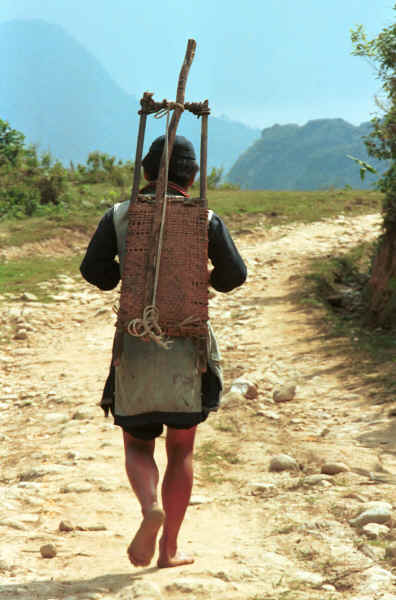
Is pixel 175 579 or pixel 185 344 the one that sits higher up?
pixel 185 344

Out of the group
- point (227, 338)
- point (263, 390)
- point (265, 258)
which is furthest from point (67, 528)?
point (265, 258)

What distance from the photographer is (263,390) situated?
238 inches

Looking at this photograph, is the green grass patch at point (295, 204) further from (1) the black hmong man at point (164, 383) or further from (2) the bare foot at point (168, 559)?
(2) the bare foot at point (168, 559)

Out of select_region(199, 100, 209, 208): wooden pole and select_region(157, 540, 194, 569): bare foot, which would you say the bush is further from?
select_region(157, 540, 194, 569): bare foot

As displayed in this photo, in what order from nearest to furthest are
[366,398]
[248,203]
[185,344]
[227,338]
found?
[185,344] → [366,398] → [227,338] → [248,203]

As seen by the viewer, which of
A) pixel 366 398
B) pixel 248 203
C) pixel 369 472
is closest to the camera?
pixel 369 472

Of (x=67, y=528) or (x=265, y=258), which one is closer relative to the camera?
(x=67, y=528)

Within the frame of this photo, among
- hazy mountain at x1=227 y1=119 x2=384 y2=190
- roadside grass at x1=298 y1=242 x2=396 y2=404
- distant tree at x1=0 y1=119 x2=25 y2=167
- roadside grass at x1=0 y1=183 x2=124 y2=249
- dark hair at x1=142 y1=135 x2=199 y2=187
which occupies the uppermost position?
hazy mountain at x1=227 y1=119 x2=384 y2=190

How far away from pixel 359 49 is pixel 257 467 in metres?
6.08

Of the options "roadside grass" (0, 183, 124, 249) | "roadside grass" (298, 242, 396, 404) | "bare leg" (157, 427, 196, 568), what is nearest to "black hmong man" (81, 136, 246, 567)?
"bare leg" (157, 427, 196, 568)

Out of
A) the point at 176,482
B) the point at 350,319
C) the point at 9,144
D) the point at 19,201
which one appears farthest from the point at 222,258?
the point at 9,144

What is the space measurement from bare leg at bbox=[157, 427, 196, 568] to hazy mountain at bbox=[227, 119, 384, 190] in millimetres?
86132

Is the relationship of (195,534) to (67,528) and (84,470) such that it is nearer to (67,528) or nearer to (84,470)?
(67,528)

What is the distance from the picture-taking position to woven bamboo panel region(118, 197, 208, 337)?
2664mm
